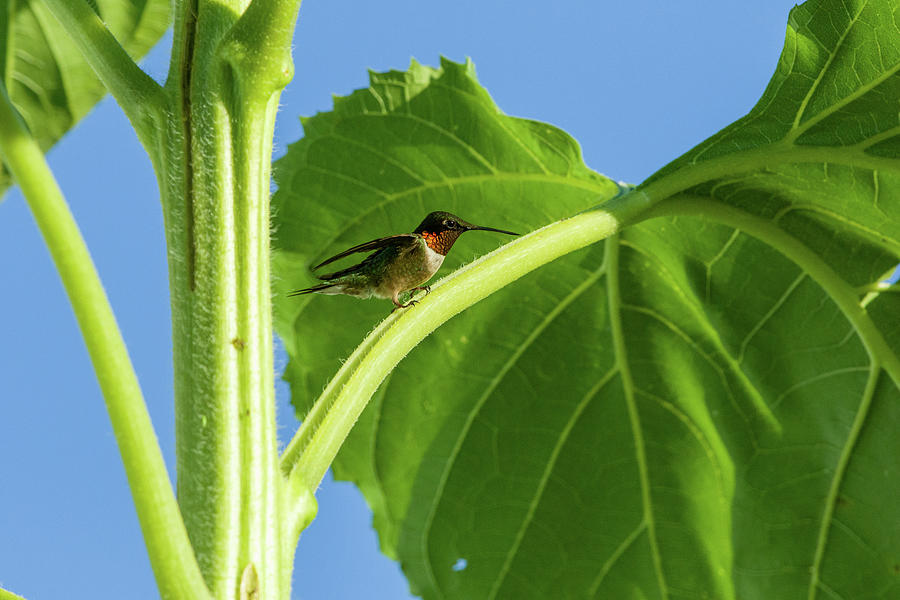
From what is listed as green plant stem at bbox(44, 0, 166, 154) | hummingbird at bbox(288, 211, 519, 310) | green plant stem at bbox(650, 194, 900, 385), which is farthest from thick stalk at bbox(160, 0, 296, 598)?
green plant stem at bbox(650, 194, 900, 385)

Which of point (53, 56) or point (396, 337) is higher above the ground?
point (53, 56)

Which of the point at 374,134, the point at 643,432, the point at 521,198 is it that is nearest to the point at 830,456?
the point at 643,432

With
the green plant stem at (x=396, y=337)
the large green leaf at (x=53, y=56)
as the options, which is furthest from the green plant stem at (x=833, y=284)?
the large green leaf at (x=53, y=56)

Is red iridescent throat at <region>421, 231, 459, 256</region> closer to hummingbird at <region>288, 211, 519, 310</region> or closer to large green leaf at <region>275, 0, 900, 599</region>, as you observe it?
hummingbird at <region>288, 211, 519, 310</region>

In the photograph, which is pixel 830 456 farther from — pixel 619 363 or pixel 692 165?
pixel 692 165

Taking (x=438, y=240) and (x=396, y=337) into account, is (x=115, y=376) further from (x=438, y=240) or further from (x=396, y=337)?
(x=438, y=240)

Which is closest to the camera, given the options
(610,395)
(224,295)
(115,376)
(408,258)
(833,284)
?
(115,376)

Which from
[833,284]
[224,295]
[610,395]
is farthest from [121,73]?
[833,284]
